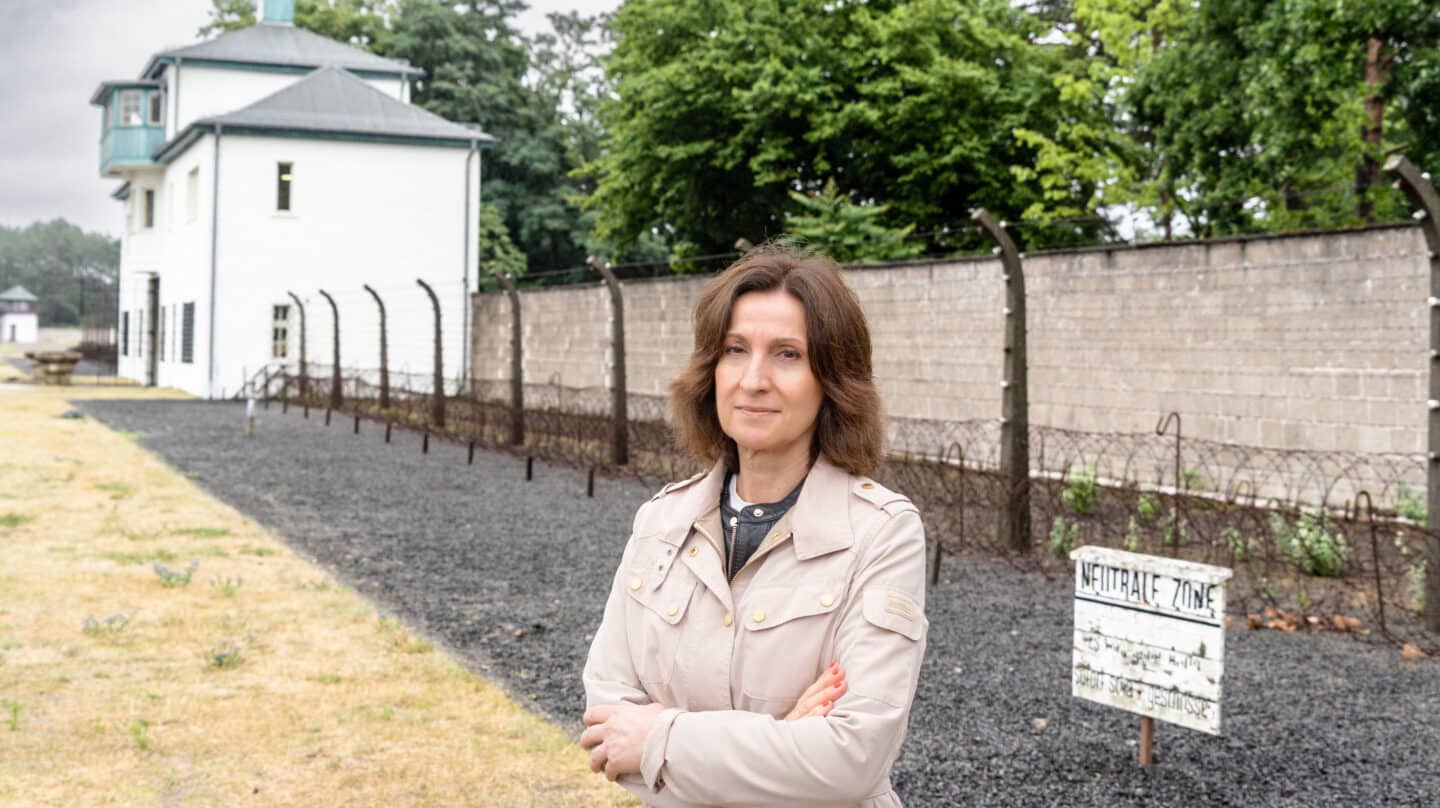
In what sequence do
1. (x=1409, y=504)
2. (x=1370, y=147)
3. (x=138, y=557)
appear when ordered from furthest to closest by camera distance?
(x=1370, y=147) < (x=1409, y=504) < (x=138, y=557)

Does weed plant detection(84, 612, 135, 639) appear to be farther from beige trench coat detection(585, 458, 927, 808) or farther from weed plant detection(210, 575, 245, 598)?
beige trench coat detection(585, 458, 927, 808)

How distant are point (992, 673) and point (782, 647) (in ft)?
14.3

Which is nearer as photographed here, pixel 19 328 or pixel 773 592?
pixel 773 592

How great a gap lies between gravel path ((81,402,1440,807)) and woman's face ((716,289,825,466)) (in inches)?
104

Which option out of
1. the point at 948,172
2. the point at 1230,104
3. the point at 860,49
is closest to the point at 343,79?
the point at 860,49

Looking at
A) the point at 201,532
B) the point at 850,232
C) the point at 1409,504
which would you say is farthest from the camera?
the point at 850,232

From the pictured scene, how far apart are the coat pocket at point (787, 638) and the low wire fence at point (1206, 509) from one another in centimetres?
379

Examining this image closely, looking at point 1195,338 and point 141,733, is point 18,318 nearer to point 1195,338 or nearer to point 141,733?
point 1195,338

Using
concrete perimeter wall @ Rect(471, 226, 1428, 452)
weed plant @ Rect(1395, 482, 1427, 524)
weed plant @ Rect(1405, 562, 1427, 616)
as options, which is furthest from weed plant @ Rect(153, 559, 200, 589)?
concrete perimeter wall @ Rect(471, 226, 1428, 452)

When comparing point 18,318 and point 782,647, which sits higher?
point 18,318

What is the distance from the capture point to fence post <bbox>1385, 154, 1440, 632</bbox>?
6.92 m

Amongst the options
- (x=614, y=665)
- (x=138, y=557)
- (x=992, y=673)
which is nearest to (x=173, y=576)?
(x=138, y=557)

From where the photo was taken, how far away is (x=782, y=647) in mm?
2248

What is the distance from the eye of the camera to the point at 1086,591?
16.8 ft
